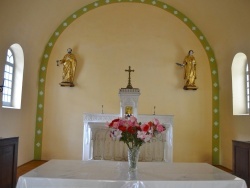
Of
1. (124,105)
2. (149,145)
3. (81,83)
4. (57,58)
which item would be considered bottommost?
(149,145)

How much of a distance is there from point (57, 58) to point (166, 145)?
13.9 feet

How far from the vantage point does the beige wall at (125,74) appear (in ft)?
26.8

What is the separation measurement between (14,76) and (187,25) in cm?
528

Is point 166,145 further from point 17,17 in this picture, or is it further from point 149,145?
point 17,17

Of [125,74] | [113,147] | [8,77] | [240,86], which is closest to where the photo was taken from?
[113,147]

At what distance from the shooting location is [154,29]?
8.65 m

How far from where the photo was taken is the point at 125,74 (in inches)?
334

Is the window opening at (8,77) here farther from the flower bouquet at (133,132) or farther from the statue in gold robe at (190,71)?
the flower bouquet at (133,132)

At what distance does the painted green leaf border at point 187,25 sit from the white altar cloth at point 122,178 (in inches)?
227

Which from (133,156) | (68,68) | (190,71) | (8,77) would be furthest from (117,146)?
(133,156)

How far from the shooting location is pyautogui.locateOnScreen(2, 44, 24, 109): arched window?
7.25 meters

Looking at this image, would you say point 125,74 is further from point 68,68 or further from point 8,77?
point 8,77

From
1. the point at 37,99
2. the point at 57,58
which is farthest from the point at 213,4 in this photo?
the point at 37,99

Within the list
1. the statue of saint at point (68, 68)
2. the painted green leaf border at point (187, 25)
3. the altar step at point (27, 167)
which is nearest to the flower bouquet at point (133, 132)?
the altar step at point (27, 167)
